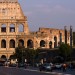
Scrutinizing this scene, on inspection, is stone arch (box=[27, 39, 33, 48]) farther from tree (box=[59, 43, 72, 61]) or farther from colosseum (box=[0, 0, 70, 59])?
tree (box=[59, 43, 72, 61])

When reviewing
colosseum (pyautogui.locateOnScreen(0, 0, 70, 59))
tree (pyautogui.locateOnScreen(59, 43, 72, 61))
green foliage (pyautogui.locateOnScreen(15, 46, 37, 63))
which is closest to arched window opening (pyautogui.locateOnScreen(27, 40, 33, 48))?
colosseum (pyautogui.locateOnScreen(0, 0, 70, 59))

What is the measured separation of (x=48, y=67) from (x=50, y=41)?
97101mm

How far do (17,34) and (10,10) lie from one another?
12.7m

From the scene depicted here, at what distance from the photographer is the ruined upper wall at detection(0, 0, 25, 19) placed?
185 meters

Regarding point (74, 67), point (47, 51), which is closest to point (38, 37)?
point (47, 51)

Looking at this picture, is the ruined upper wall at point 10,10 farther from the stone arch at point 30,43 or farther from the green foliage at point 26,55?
the green foliage at point 26,55

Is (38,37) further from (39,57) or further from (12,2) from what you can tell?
(39,57)

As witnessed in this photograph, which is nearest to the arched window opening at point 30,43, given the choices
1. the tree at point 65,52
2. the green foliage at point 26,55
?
the green foliage at point 26,55

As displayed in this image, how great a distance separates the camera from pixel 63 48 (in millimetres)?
121812

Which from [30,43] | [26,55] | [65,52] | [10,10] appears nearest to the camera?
[65,52]

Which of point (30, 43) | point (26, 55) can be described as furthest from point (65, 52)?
point (30, 43)

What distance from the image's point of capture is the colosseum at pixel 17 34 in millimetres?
174625

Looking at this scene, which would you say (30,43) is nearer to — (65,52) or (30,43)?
(30,43)

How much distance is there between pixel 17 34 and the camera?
177750 mm
